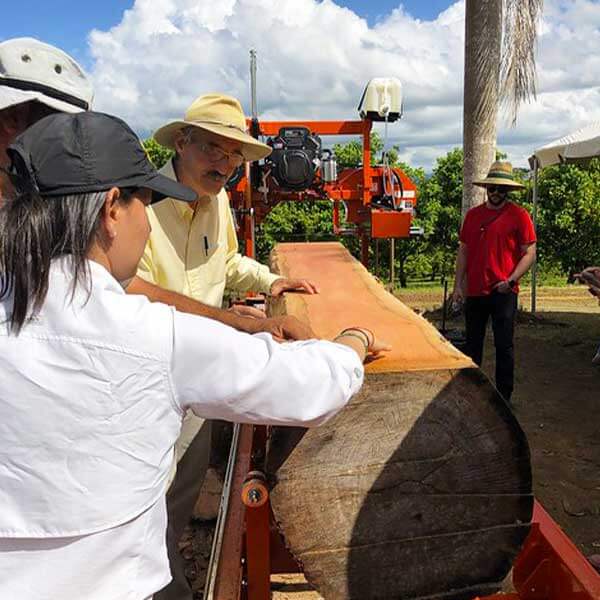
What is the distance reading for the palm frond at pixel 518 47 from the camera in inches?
298

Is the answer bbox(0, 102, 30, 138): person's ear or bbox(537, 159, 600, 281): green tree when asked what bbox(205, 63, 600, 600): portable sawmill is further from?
bbox(537, 159, 600, 281): green tree

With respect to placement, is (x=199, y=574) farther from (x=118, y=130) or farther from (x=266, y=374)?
(x=118, y=130)

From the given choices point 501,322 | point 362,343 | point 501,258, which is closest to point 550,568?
point 362,343

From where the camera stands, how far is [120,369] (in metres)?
1.06

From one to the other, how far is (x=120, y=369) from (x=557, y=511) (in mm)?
3070

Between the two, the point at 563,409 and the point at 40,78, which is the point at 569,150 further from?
the point at 40,78

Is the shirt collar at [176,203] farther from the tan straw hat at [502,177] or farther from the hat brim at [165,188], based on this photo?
the tan straw hat at [502,177]

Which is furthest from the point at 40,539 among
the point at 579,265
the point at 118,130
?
the point at 579,265

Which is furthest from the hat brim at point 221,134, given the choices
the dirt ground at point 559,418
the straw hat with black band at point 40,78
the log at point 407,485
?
the dirt ground at point 559,418

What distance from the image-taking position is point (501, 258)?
15.2 ft

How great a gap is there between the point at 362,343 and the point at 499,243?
3325mm

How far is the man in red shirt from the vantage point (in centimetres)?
461

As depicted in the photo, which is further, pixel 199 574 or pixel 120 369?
pixel 199 574

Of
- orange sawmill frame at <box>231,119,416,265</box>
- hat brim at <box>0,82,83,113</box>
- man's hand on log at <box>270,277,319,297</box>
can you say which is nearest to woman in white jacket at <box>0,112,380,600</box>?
hat brim at <box>0,82,83,113</box>
